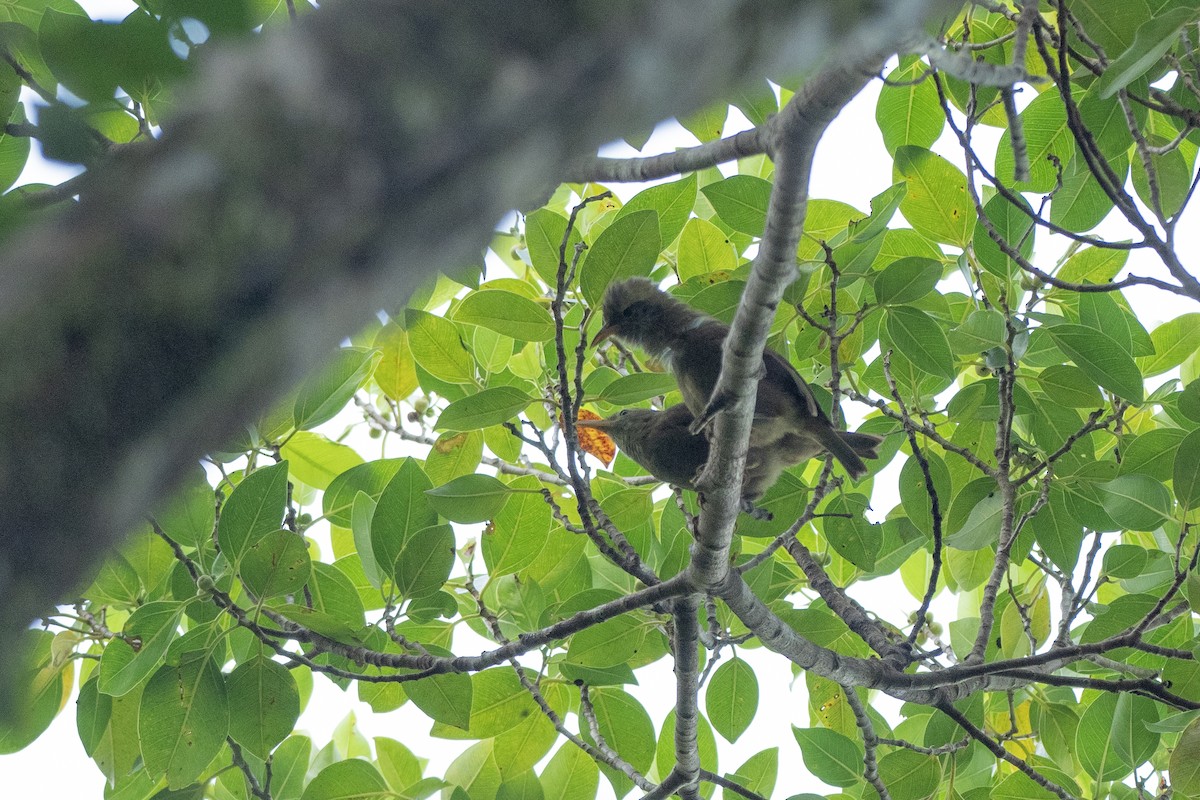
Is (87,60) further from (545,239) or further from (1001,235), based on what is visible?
(1001,235)

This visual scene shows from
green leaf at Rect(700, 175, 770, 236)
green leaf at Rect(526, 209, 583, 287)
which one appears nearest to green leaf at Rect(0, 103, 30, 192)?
green leaf at Rect(526, 209, 583, 287)

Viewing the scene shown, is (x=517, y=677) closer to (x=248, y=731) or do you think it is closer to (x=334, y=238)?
(x=248, y=731)

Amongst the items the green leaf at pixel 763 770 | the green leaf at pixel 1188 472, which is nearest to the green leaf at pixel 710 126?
the green leaf at pixel 1188 472

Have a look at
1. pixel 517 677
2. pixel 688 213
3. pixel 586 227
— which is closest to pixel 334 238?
pixel 688 213

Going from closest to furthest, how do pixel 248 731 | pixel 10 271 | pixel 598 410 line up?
1. pixel 10 271
2. pixel 248 731
3. pixel 598 410

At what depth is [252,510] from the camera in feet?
10.0

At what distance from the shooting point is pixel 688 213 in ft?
11.4

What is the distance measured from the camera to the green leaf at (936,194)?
3490mm

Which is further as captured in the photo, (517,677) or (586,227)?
(586,227)

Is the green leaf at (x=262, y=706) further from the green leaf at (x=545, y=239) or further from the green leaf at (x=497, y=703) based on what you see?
the green leaf at (x=545, y=239)

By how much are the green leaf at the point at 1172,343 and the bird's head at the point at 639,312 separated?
1.91 meters

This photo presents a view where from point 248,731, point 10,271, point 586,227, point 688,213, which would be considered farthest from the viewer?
point 586,227

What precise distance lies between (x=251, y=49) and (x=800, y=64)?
1.64 ft

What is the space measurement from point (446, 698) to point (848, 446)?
1.78 m
